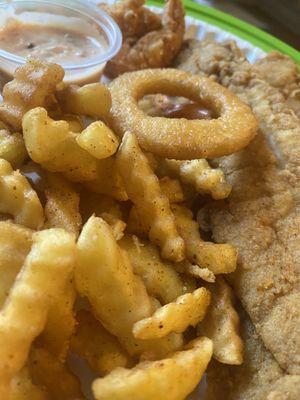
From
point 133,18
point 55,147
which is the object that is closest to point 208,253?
point 55,147

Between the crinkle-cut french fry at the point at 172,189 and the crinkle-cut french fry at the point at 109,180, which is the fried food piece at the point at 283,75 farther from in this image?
the crinkle-cut french fry at the point at 109,180

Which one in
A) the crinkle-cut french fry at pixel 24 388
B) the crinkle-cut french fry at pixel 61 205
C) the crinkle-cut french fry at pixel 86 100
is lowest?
the crinkle-cut french fry at pixel 24 388

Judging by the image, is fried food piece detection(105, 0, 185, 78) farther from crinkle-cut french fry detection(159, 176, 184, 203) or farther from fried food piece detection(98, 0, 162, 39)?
crinkle-cut french fry detection(159, 176, 184, 203)

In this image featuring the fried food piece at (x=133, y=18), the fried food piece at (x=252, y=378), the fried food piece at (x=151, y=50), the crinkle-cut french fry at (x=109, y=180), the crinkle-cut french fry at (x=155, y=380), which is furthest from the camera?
the fried food piece at (x=133, y=18)

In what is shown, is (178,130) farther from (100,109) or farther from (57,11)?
(57,11)

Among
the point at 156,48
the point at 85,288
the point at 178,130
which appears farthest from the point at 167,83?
the point at 85,288

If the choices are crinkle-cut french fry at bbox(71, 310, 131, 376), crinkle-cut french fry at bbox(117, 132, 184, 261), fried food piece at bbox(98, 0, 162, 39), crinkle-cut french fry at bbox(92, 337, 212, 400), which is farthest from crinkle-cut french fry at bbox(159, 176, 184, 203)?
fried food piece at bbox(98, 0, 162, 39)

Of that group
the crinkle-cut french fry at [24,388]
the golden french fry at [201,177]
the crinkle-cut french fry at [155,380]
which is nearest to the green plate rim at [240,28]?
the golden french fry at [201,177]
